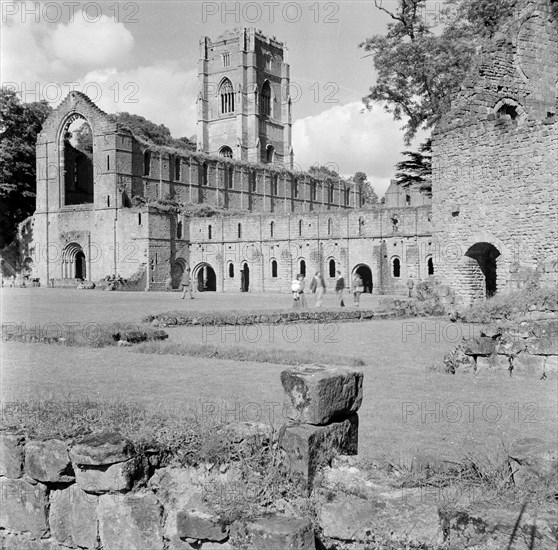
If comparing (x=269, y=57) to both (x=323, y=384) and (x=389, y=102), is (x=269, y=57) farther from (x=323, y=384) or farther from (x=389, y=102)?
(x=323, y=384)

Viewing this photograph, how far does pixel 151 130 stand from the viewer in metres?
82.2

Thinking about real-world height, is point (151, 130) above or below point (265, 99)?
below

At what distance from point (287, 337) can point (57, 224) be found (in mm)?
44666

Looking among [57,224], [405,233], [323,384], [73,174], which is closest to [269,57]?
[73,174]

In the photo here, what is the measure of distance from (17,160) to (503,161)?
50729 millimetres

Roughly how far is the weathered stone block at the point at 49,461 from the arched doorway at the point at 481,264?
16734mm

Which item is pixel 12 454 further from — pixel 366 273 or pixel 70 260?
pixel 70 260

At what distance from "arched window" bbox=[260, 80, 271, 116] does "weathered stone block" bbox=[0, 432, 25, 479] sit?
3235 inches

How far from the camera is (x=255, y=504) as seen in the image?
418 centimetres

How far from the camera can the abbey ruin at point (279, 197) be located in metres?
18.5

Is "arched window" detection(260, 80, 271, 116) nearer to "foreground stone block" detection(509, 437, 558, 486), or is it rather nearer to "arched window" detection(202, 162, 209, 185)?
"arched window" detection(202, 162, 209, 185)

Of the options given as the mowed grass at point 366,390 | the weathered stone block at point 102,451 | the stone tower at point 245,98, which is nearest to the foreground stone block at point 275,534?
the weathered stone block at point 102,451

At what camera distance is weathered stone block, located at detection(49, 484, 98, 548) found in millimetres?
4668

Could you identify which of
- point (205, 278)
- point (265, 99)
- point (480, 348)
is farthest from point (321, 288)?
point (265, 99)
